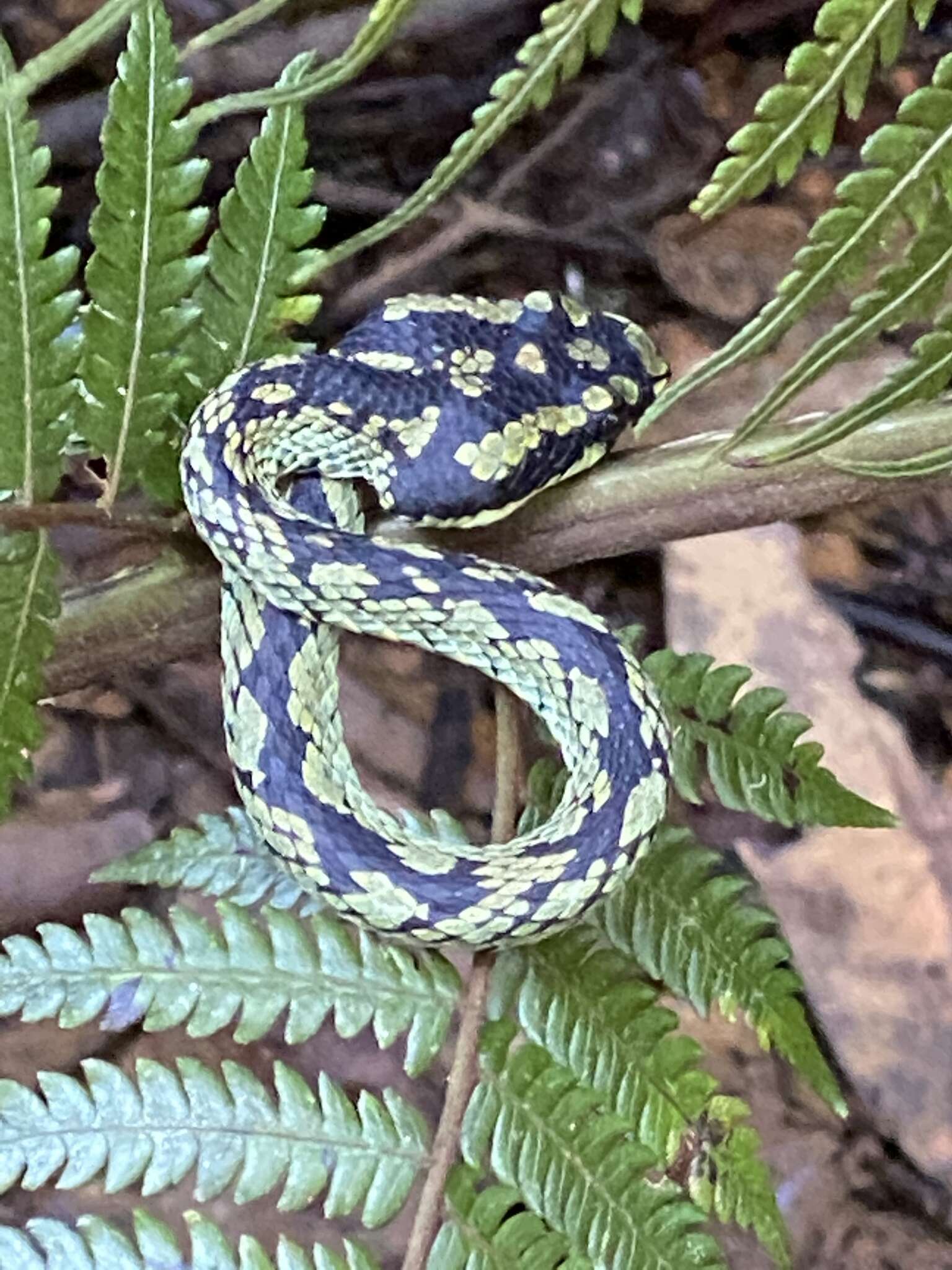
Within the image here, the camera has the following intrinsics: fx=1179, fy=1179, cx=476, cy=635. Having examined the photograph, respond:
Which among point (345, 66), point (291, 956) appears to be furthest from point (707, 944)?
point (345, 66)

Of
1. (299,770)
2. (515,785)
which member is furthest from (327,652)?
(515,785)

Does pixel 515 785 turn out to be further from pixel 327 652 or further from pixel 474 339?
pixel 474 339

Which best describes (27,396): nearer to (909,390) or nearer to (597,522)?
(597,522)

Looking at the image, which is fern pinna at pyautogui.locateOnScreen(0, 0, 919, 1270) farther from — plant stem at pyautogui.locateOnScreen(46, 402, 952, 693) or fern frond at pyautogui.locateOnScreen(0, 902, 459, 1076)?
plant stem at pyautogui.locateOnScreen(46, 402, 952, 693)

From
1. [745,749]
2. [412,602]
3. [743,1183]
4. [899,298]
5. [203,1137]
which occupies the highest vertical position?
[899,298]

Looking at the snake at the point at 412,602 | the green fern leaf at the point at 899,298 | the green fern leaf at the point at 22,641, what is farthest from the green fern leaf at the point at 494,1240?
the green fern leaf at the point at 899,298

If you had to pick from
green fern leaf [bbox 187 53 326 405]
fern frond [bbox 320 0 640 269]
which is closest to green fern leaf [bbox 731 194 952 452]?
fern frond [bbox 320 0 640 269]
